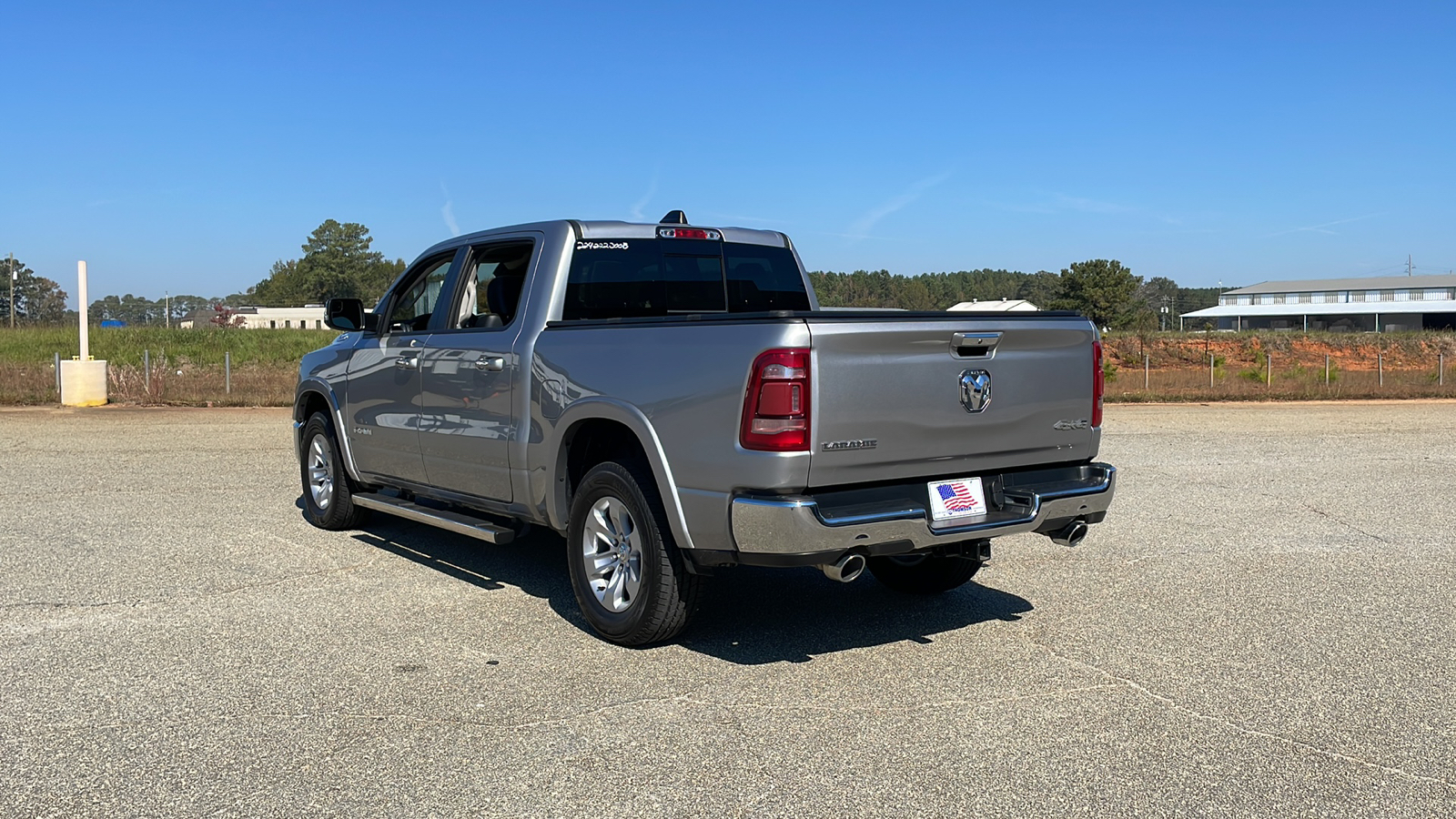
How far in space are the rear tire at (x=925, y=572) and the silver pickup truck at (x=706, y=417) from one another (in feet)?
0.04

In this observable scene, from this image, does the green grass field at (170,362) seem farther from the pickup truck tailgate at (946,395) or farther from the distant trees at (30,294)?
the distant trees at (30,294)

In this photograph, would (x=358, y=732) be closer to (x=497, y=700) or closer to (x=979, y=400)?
(x=497, y=700)

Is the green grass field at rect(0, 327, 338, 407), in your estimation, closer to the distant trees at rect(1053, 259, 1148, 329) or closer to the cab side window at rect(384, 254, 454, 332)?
the cab side window at rect(384, 254, 454, 332)

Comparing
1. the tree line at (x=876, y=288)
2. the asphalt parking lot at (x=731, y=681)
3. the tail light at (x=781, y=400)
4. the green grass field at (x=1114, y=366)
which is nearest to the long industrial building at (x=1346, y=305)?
the tree line at (x=876, y=288)

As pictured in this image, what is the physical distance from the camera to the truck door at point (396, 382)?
7320mm

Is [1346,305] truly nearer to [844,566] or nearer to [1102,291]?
[1102,291]

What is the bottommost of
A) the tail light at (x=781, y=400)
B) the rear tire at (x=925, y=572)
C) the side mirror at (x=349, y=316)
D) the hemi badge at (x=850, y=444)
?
the rear tire at (x=925, y=572)

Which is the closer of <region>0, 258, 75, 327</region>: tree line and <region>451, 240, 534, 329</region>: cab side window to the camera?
<region>451, 240, 534, 329</region>: cab side window

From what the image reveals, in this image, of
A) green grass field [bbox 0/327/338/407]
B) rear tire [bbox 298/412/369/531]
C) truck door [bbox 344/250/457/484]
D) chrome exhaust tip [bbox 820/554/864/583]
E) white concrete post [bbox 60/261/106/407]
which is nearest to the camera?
chrome exhaust tip [bbox 820/554/864/583]

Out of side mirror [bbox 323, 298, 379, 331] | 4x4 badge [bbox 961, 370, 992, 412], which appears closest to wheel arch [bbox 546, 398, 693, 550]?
4x4 badge [bbox 961, 370, 992, 412]

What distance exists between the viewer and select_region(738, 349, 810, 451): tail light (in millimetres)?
4797

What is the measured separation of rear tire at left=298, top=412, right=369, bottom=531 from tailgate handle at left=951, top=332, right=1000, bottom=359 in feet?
15.6

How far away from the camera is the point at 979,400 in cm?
535

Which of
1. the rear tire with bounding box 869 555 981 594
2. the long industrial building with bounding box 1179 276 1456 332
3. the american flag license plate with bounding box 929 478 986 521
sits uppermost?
the long industrial building with bounding box 1179 276 1456 332
